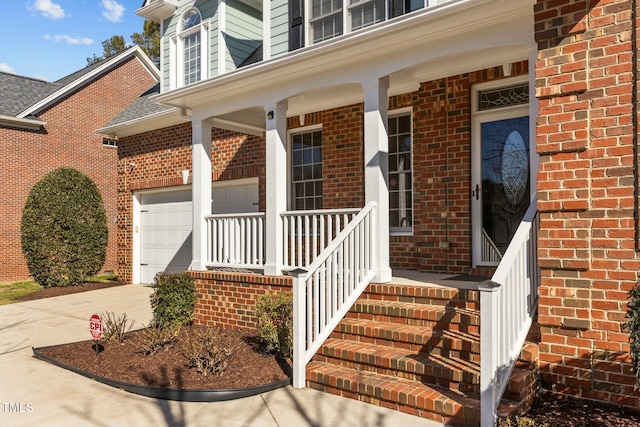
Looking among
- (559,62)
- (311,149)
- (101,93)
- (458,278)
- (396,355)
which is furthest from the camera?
(101,93)

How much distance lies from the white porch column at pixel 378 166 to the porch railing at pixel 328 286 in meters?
0.10

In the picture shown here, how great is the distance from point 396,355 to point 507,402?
3.69 feet

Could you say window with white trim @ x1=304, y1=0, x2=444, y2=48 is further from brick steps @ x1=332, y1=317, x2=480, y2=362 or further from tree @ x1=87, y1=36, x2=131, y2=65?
tree @ x1=87, y1=36, x2=131, y2=65

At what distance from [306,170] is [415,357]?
5.20m

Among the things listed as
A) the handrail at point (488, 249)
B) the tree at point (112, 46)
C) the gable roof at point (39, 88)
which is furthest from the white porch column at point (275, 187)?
the tree at point (112, 46)

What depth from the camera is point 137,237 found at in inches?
513

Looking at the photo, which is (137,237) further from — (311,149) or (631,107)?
(631,107)

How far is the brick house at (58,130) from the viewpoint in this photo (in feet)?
53.8

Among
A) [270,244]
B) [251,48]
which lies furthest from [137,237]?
[270,244]

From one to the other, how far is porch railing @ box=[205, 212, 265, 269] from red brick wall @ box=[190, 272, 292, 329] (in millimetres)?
251

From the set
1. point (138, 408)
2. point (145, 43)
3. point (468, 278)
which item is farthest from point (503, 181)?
point (145, 43)

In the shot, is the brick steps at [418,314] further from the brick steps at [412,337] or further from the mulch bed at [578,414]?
the mulch bed at [578,414]

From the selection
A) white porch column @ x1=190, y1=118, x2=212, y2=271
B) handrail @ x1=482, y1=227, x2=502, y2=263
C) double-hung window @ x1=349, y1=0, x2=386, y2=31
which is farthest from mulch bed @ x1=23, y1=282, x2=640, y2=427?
double-hung window @ x1=349, y1=0, x2=386, y2=31

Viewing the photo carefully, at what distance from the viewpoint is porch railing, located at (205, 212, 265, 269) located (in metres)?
7.47
